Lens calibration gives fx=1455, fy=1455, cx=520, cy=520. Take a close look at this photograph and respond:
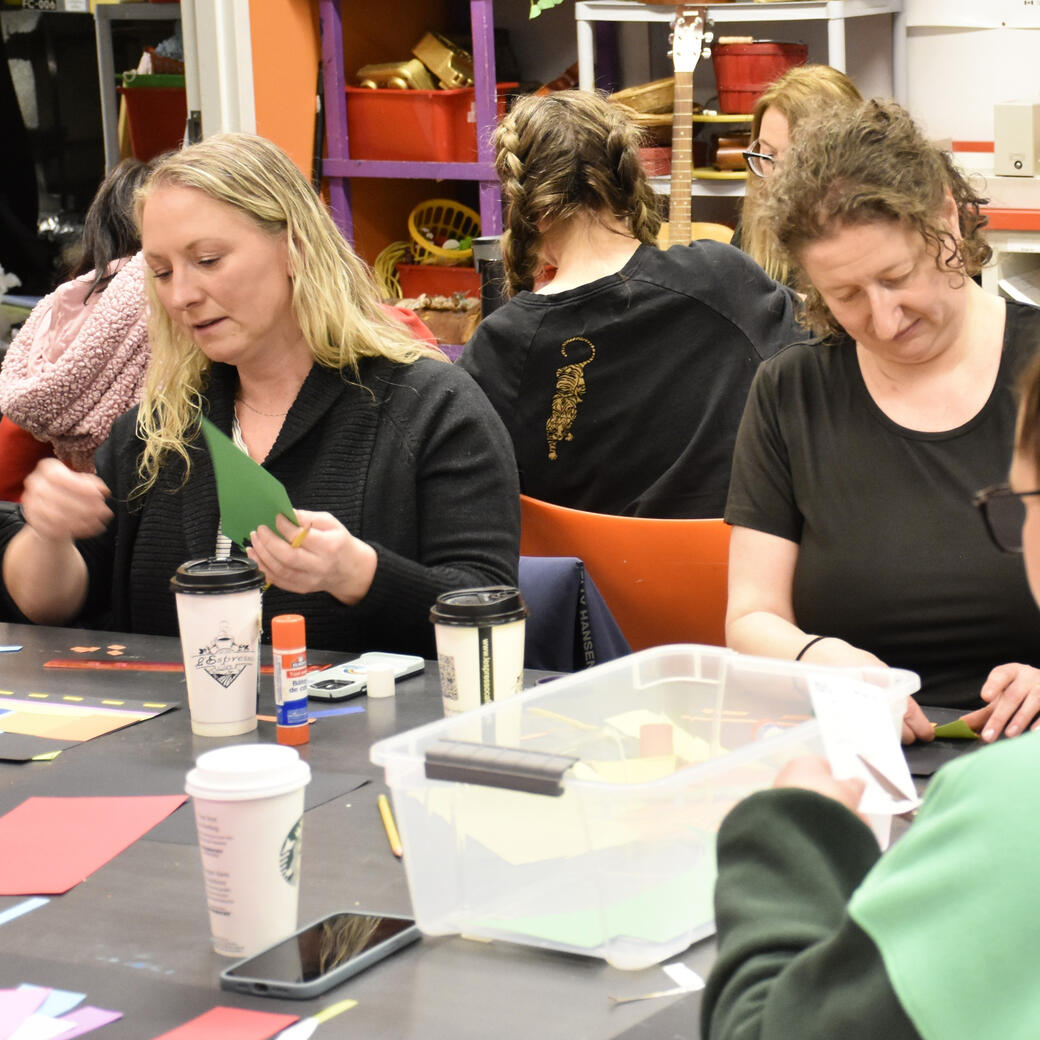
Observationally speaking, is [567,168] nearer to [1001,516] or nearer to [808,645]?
[808,645]

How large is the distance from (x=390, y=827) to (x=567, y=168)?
1.71 meters

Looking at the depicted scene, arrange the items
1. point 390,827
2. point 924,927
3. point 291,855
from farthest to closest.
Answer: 1. point 390,827
2. point 291,855
3. point 924,927

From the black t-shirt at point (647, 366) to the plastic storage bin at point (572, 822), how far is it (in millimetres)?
1417

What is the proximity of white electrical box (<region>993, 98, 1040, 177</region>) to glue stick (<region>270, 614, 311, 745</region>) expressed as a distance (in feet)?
8.25

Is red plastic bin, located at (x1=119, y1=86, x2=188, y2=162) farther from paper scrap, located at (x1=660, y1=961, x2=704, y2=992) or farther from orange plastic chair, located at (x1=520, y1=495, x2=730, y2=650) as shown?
paper scrap, located at (x1=660, y1=961, x2=704, y2=992)

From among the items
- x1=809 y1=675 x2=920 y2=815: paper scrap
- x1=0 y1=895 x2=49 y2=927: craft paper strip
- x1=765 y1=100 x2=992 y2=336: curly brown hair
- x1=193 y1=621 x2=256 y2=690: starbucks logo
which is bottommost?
x1=0 y1=895 x2=49 y2=927: craft paper strip

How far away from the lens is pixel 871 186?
1.69 meters

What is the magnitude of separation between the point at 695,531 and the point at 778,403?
30 cm

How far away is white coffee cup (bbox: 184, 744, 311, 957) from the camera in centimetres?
104

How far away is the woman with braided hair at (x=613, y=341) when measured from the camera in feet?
8.64

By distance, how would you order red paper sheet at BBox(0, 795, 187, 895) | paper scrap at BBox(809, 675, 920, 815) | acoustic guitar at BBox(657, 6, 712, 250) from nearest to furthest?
paper scrap at BBox(809, 675, 920, 815) < red paper sheet at BBox(0, 795, 187, 895) < acoustic guitar at BBox(657, 6, 712, 250)

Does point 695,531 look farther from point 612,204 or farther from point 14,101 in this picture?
point 14,101

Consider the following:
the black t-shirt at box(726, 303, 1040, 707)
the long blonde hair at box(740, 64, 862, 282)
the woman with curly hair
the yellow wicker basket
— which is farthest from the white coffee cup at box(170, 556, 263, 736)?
the yellow wicker basket

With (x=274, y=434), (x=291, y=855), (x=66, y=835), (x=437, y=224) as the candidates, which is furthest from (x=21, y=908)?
(x=437, y=224)
